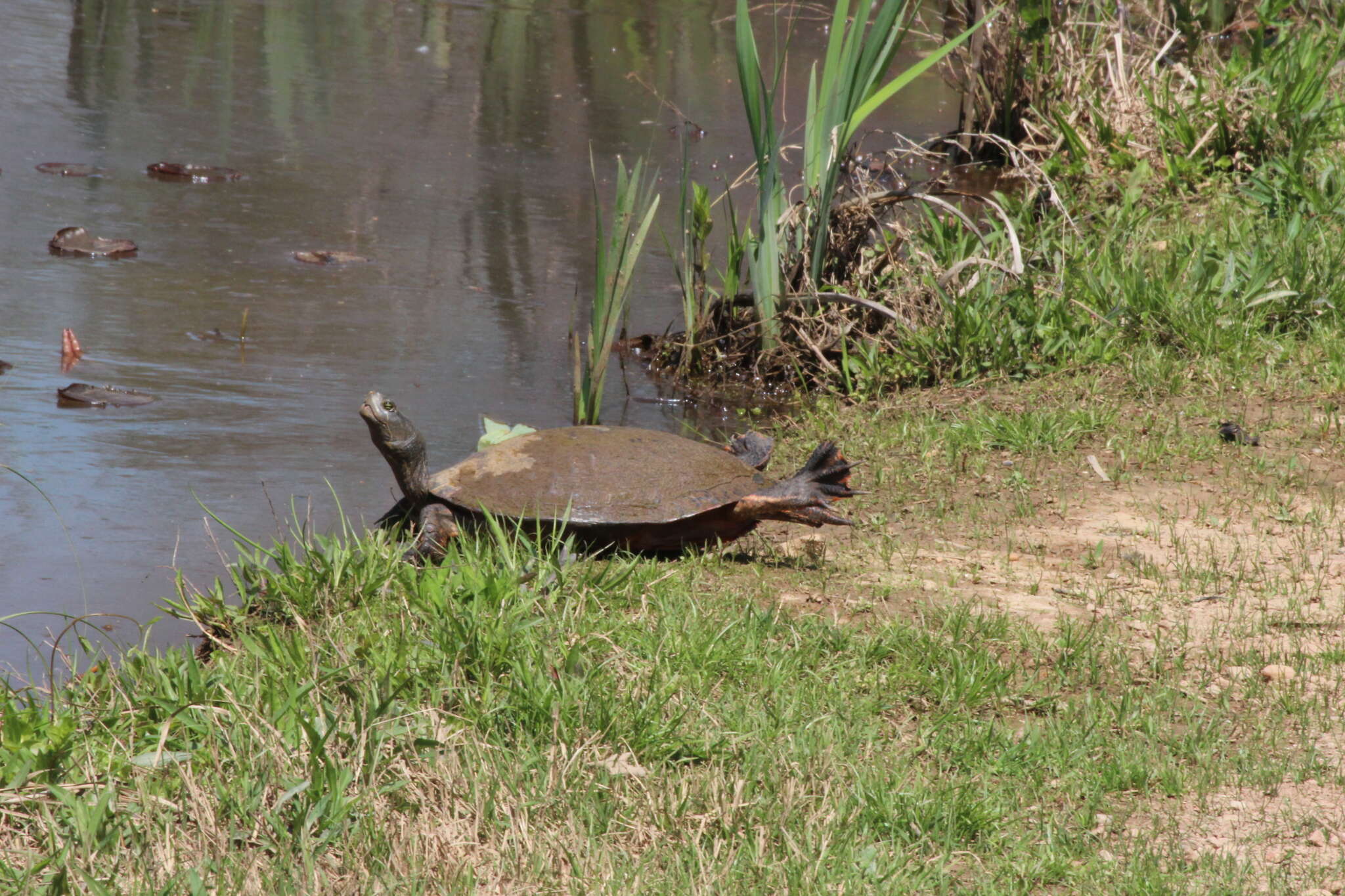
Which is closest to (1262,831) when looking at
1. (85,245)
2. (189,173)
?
(85,245)

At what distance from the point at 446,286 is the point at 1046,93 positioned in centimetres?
472

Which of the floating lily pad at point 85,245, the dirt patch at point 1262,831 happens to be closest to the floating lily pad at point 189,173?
the floating lily pad at point 85,245

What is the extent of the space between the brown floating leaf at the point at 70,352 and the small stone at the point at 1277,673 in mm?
4710

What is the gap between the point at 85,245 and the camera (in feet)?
22.2

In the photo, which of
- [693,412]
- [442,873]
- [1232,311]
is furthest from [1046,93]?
[442,873]

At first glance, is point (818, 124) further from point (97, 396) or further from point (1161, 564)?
point (97, 396)

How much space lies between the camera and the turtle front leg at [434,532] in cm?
408

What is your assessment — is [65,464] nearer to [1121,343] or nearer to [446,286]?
[446,286]

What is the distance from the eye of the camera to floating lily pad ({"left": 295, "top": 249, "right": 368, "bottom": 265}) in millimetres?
7059

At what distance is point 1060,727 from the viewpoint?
9.71 ft

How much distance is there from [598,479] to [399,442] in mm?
684

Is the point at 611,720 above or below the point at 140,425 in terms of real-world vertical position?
above

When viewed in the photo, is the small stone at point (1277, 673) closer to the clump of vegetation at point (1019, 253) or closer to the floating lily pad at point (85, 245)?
the clump of vegetation at point (1019, 253)

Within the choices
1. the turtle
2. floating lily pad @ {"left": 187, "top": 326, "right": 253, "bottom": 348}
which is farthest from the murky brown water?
the turtle
